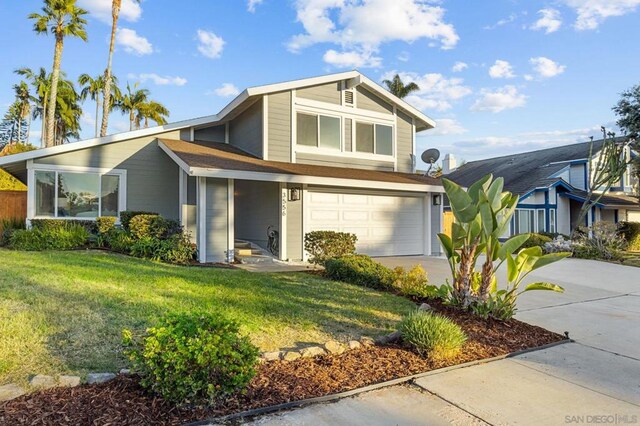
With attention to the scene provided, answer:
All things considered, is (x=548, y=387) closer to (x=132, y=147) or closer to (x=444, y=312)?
(x=444, y=312)

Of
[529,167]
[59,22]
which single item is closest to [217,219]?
[59,22]

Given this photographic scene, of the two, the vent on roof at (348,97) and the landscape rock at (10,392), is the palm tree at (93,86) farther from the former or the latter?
the landscape rock at (10,392)

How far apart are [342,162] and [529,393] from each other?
10.4m

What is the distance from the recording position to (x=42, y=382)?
3.10 m

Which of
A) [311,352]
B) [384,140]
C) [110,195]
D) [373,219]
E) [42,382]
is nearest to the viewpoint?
[42,382]

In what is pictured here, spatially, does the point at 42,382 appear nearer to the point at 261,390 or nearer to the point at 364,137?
the point at 261,390

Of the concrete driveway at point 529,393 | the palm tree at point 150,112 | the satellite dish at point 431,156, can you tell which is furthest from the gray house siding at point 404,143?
the palm tree at point 150,112

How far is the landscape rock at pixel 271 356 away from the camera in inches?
153

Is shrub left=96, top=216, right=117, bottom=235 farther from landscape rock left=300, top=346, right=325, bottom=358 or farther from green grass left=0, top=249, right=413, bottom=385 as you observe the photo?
landscape rock left=300, top=346, right=325, bottom=358

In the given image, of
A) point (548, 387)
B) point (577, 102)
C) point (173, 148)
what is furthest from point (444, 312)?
point (577, 102)

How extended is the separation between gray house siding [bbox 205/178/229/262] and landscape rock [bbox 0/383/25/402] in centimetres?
732

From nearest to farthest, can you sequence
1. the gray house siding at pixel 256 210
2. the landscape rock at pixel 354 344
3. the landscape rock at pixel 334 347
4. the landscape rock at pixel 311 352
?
the landscape rock at pixel 311 352 < the landscape rock at pixel 334 347 < the landscape rock at pixel 354 344 < the gray house siding at pixel 256 210

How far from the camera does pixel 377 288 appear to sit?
24.6 ft

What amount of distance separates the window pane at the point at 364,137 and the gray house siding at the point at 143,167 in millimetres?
5923
